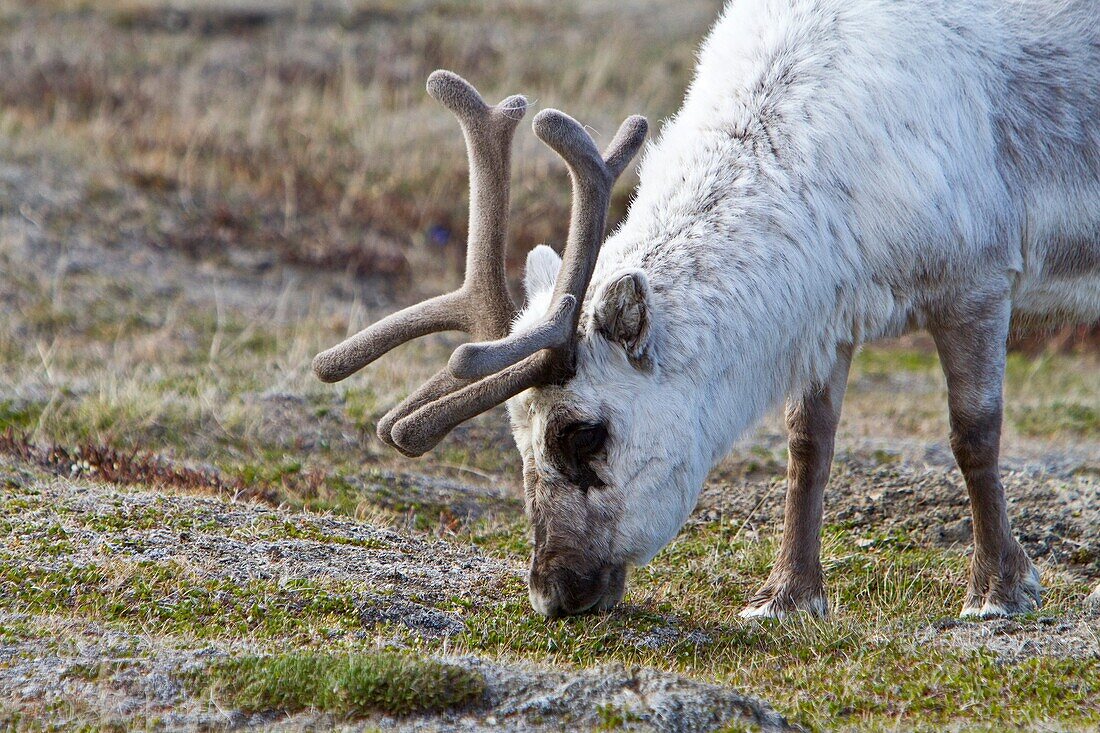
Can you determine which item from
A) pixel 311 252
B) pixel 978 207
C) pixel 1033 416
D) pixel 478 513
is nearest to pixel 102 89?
pixel 311 252

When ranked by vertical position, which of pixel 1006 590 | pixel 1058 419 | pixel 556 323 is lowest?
pixel 1058 419

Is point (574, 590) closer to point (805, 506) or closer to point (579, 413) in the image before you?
point (579, 413)

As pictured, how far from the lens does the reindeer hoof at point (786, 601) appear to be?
5.45 metres

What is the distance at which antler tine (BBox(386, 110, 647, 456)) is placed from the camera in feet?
14.9

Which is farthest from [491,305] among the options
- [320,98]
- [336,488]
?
[320,98]

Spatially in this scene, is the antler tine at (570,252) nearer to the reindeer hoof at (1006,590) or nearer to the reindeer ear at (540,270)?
the reindeer ear at (540,270)

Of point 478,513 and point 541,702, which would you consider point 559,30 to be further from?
point 541,702

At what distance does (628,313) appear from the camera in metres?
4.52

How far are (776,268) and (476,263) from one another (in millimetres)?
1168

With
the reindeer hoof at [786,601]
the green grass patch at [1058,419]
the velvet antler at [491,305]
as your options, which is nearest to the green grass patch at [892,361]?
the green grass patch at [1058,419]

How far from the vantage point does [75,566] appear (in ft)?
15.9

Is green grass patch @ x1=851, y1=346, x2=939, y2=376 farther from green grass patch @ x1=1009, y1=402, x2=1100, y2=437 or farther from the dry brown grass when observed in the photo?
the dry brown grass

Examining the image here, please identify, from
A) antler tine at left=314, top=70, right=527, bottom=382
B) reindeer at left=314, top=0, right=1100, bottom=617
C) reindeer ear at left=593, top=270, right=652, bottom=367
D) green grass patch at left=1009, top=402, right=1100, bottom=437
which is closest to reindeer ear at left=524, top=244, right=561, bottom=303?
reindeer at left=314, top=0, right=1100, bottom=617

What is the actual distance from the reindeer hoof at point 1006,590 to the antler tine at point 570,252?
7.07 ft
